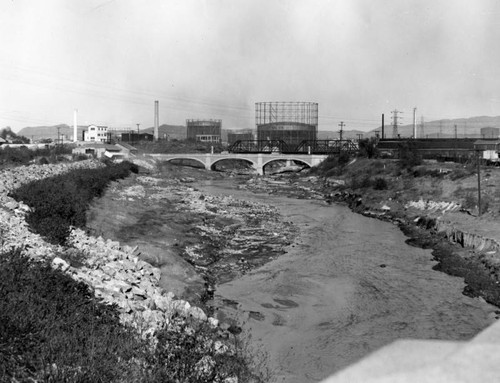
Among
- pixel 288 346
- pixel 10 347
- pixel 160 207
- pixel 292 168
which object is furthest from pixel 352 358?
pixel 292 168

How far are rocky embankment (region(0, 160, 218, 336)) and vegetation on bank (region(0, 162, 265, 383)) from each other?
54cm

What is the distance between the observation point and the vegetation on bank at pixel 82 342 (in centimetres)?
802

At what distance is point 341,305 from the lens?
18.2 m

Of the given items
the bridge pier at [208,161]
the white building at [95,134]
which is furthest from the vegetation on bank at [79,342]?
the white building at [95,134]

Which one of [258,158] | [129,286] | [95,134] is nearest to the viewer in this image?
[129,286]

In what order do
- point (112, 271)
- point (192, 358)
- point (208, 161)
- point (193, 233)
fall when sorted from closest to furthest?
point (192, 358) → point (112, 271) → point (193, 233) → point (208, 161)

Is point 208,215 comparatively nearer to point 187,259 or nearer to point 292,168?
point 187,259

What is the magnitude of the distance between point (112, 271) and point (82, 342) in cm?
694

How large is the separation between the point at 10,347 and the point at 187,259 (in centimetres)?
1546

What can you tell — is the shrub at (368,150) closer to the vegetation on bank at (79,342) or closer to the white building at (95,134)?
the vegetation on bank at (79,342)

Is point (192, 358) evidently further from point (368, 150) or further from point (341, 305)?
point (368, 150)

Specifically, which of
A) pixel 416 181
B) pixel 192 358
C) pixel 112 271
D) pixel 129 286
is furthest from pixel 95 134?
pixel 192 358

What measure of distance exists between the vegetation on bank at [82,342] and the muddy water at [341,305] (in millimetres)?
2109

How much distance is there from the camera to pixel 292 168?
355ft
